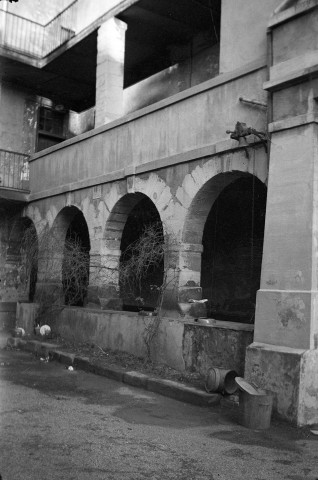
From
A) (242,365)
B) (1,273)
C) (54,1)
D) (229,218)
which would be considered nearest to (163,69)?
(54,1)

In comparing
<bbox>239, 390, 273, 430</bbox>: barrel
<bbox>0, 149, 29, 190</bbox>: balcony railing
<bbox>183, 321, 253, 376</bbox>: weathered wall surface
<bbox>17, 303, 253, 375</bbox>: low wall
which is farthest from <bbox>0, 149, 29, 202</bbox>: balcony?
<bbox>239, 390, 273, 430</bbox>: barrel

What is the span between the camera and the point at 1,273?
14.9 metres

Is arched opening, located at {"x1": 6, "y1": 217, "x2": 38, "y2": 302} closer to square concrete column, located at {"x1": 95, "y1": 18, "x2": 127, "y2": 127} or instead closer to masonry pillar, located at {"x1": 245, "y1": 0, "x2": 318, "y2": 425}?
square concrete column, located at {"x1": 95, "y1": 18, "x2": 127, "y2": 127}

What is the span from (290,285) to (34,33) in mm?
11443

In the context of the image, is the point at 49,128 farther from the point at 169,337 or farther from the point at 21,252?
the point at 169,337

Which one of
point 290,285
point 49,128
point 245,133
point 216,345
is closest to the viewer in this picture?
point 290,285

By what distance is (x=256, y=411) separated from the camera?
5855 millimetres

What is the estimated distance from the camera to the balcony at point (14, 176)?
13720 mm

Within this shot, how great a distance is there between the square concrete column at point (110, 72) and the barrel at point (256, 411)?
737 centimetres

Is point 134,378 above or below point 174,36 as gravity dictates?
below

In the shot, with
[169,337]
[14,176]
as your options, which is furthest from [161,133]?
[14,176]

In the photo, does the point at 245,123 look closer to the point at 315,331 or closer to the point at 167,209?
the point at 167,209

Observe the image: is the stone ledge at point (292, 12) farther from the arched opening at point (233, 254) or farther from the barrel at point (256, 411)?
the arched opening at point (233, 254)

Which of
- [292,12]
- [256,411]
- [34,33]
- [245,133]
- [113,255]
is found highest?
[34,33]
